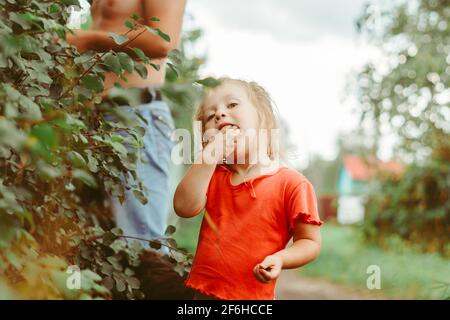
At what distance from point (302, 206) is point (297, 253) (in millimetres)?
131

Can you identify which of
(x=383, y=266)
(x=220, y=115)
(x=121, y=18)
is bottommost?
(x=383, y=266)

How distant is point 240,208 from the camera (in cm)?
176

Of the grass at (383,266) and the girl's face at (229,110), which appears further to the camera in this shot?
the grass at (383,266)

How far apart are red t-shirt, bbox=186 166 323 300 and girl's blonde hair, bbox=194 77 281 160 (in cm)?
14

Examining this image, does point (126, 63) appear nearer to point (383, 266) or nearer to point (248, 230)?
point (248, 230)

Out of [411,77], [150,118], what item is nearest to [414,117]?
[411,77]

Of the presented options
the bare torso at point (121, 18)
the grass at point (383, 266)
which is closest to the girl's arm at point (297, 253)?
the bare torso at point (121, 18)

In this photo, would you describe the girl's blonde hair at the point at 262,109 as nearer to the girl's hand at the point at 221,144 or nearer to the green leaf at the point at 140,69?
the girl's hand at the point at 221,144

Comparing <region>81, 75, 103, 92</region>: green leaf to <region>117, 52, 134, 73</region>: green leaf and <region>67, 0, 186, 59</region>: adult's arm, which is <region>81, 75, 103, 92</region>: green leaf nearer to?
<region>117, 52, 134, 73</region>: green leaf

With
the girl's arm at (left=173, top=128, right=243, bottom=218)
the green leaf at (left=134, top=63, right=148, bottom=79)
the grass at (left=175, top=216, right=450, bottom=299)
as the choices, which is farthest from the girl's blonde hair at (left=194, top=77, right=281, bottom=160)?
the grass at (left=175, top=216, right=450, bottom=299)

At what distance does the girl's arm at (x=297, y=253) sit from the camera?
1574mm

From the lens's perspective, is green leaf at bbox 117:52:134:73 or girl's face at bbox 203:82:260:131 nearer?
green leaf at bbox 117:52:134:73

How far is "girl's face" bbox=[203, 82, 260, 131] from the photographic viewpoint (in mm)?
1812
